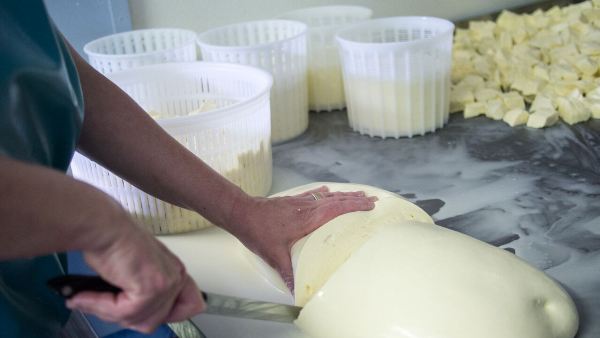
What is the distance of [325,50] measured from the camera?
6.37 ft

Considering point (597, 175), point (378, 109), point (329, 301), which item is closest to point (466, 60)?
point (378, 109)

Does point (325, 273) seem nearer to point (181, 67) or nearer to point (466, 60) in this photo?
point (181, 67)

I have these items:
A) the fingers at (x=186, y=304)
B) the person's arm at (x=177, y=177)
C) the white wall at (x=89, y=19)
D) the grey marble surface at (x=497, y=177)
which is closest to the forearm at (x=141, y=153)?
the person's arm at (x=177, y=177)

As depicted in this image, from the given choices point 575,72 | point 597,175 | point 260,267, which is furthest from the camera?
point 575,72

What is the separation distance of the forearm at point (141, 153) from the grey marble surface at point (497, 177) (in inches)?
21.7

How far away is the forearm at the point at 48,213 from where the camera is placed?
0.57 metres

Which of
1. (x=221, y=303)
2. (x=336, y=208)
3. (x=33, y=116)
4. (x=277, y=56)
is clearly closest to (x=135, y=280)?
(x=221, y=303)

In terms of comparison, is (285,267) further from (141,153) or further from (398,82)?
(398,82)

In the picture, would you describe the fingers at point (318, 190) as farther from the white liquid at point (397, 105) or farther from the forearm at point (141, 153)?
the white liquid at point (397, 105)

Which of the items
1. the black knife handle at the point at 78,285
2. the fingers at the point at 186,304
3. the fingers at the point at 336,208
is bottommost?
the fingers at the point at 336,208

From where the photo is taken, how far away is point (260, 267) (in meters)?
1.21

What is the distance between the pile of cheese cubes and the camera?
177cm

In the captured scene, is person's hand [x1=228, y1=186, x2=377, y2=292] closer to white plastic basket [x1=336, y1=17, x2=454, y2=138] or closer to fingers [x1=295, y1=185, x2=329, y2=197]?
fingers [x1=295, y1=185, x2=329, y2=197]

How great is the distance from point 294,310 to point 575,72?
1.37 m
